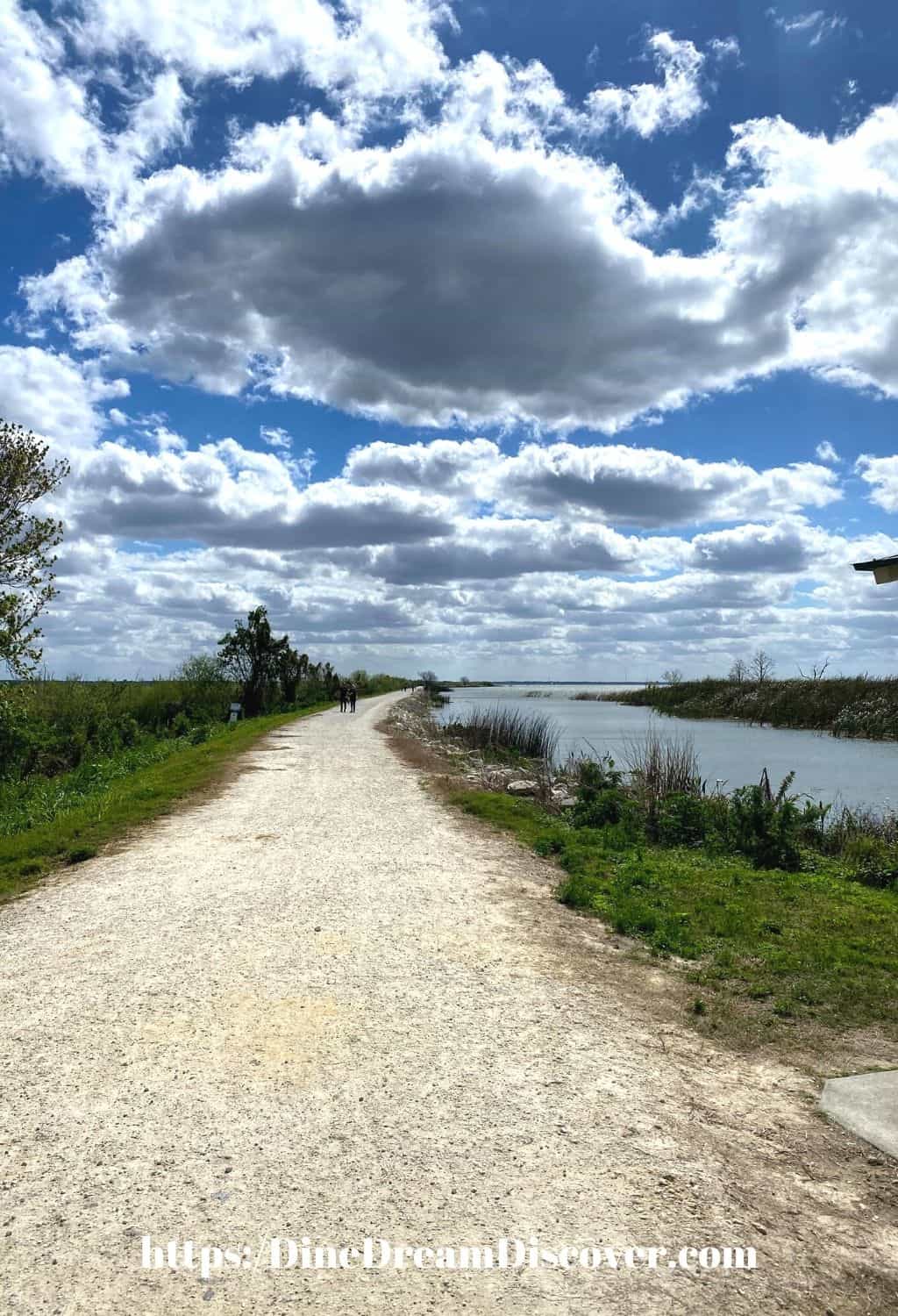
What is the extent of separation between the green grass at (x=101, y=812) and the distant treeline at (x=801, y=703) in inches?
1206

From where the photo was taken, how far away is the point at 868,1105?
4145mm

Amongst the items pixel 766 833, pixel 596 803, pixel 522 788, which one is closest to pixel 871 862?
pixel 766 833

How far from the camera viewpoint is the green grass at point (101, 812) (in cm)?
959

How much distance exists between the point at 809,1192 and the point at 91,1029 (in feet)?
12.7

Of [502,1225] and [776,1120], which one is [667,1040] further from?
[502,1225]

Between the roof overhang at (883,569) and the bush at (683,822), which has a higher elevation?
the roof overhang at (883,569)

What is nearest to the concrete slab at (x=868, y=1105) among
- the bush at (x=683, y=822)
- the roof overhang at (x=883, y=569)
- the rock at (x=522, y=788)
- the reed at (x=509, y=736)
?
the roof overhang at (x=883, y=569)

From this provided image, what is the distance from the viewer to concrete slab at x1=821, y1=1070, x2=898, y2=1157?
3867 mm

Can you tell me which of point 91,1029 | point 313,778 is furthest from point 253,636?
point 91,1029

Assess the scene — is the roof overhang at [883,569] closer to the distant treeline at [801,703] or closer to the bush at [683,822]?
the bush at [683,822]

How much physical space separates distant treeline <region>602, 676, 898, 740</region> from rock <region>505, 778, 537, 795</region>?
27.1 m

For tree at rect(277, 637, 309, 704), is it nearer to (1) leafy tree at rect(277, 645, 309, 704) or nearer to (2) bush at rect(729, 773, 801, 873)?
(1) leafy tree at rect(277, 645, 309, 704)

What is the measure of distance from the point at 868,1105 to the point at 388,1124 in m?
2.37

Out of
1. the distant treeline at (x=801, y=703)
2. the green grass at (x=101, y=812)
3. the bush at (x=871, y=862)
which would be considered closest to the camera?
the green grass at (x=101, y=812)
